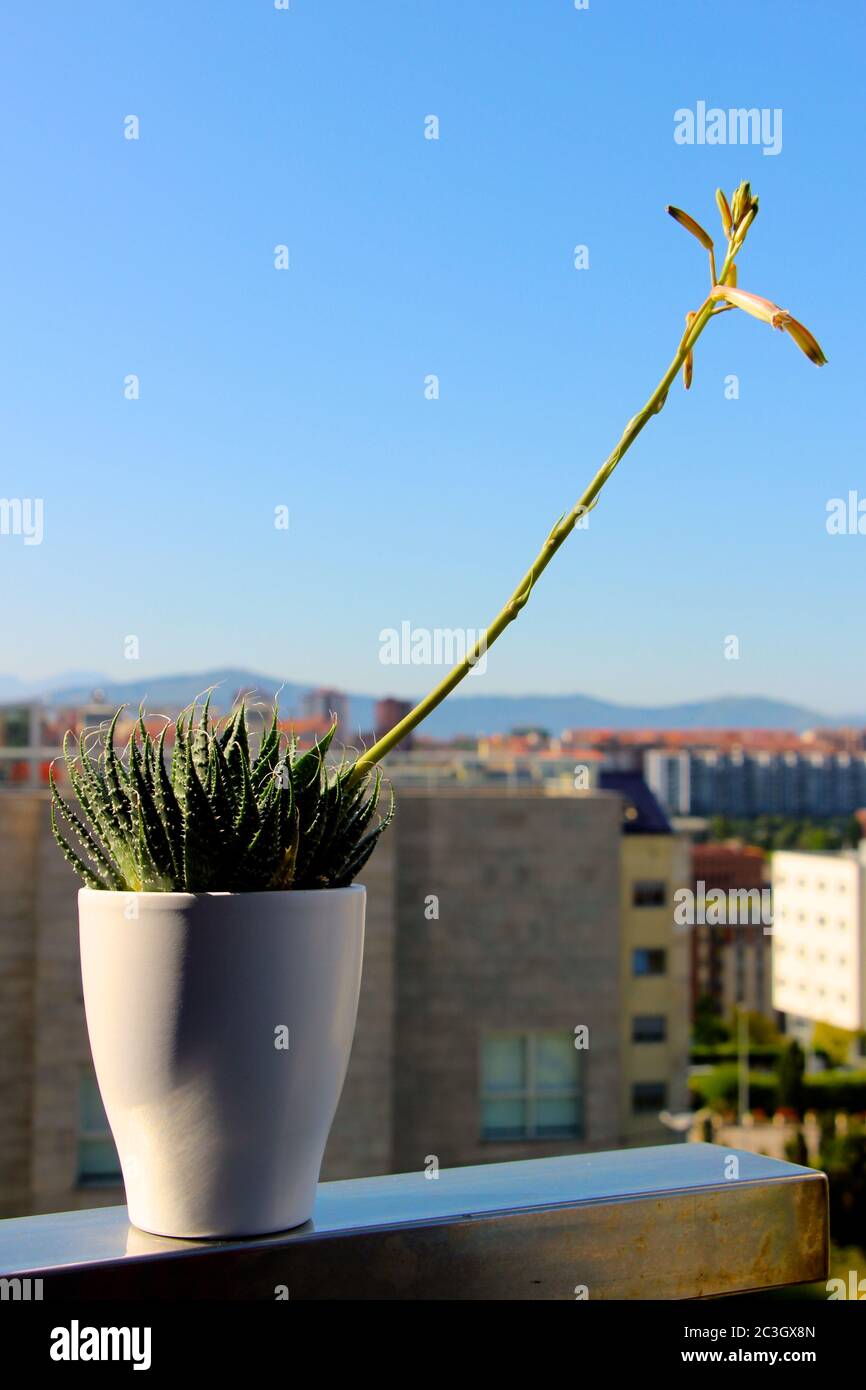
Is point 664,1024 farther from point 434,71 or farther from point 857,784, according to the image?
point 857,784

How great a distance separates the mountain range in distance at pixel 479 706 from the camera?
0.88 metres

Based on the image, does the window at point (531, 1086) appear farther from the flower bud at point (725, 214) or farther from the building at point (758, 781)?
the building at point (758, 781)

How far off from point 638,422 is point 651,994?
10151 mm

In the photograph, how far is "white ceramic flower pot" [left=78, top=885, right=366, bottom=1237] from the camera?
0.71m

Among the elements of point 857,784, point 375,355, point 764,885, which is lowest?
point 764,885

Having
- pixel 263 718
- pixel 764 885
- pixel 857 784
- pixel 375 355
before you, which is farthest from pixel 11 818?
pixel 857 784

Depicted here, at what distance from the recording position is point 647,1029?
1037 centimetres

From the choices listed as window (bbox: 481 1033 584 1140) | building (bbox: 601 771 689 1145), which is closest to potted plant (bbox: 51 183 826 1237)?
window (bbox: 481 1033 584 1140)

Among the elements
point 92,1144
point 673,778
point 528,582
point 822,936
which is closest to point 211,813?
point 528,582

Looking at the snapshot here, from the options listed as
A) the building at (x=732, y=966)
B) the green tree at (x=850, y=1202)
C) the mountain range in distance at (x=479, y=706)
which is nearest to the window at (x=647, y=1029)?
the mountain range in distance at (x=479, y=706)

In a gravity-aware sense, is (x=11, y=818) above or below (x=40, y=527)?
below
